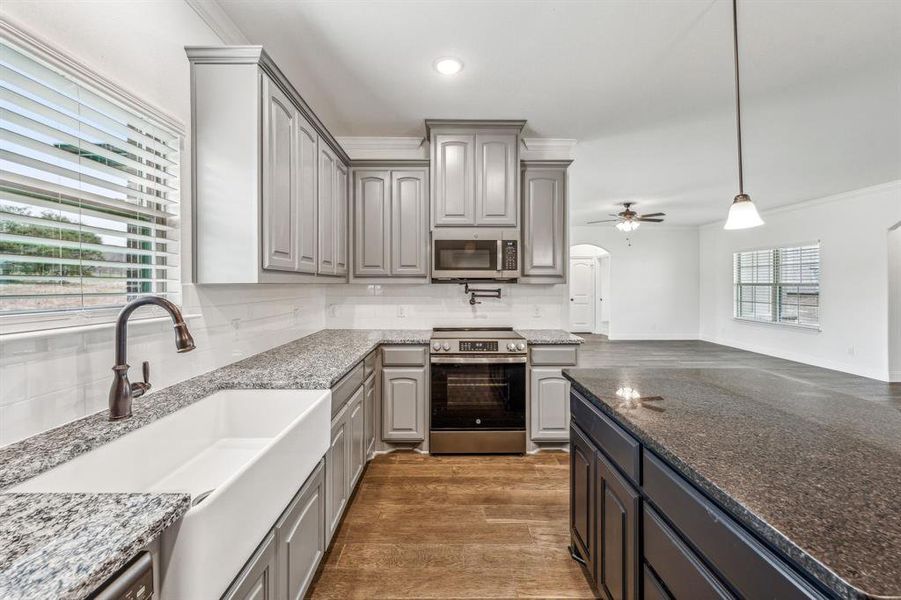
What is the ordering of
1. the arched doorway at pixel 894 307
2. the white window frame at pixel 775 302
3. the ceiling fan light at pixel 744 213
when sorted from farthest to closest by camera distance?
the white window frame at pixel 775 302
the arched doorway at pixel 894 307
the ceiling fan light at pixel 744 213

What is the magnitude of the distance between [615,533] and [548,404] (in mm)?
1673

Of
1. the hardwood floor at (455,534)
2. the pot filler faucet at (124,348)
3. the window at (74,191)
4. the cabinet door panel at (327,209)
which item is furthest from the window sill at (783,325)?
the window at (74,191)

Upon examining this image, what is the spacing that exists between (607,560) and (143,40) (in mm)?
2757

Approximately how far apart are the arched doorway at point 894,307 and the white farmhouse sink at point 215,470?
291 inches

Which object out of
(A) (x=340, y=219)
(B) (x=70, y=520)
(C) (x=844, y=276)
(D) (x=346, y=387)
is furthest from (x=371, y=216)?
(C) (x=844, y=276)

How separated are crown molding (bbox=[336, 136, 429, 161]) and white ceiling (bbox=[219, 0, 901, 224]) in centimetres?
11

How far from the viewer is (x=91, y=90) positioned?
129 centimetres

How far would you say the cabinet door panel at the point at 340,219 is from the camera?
2939 mm

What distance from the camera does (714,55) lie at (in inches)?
88.0

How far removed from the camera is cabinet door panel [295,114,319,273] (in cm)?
220

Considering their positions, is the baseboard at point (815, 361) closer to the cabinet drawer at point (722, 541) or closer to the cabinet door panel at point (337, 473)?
the cabinet drawer at point (722, 541)

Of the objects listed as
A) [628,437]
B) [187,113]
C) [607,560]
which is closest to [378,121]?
[187,113]

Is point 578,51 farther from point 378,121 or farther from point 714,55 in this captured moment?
point 378,121

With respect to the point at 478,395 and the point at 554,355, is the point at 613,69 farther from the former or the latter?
the point at 478,395
